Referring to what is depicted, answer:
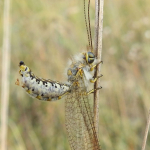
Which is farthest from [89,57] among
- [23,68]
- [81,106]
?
[23,68]

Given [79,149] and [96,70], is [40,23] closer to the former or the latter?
[96,70]

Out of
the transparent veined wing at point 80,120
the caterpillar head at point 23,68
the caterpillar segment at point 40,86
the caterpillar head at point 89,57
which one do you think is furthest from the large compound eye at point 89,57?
the caterpillar head at point 23,68

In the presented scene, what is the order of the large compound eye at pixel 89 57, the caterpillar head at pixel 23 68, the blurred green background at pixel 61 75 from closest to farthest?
the caterpillar head at pixel 23 68 → the large compound eye at pixel 89 57 → the blurred green background at pixel 61 75

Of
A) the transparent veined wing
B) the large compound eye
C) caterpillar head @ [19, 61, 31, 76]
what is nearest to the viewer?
the transparent veined wing

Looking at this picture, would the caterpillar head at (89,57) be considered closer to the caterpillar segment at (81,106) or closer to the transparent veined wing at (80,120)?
the caterpillar segment at (81,106)

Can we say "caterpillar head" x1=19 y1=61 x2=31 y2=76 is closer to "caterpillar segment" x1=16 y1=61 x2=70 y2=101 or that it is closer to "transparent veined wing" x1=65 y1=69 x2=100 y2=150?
"caterpillar segment" x1=16 y1=61 x2=70 y2=101

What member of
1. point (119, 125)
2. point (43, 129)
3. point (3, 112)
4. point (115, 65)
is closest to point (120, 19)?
point (115, 65)

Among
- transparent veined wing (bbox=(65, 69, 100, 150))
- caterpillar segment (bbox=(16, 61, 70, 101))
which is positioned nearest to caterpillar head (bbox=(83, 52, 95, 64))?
transparent veined wing (bbox=(65, 69, 100, 150))

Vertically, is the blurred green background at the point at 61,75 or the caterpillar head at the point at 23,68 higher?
the blurred green background at the point at 61,75
